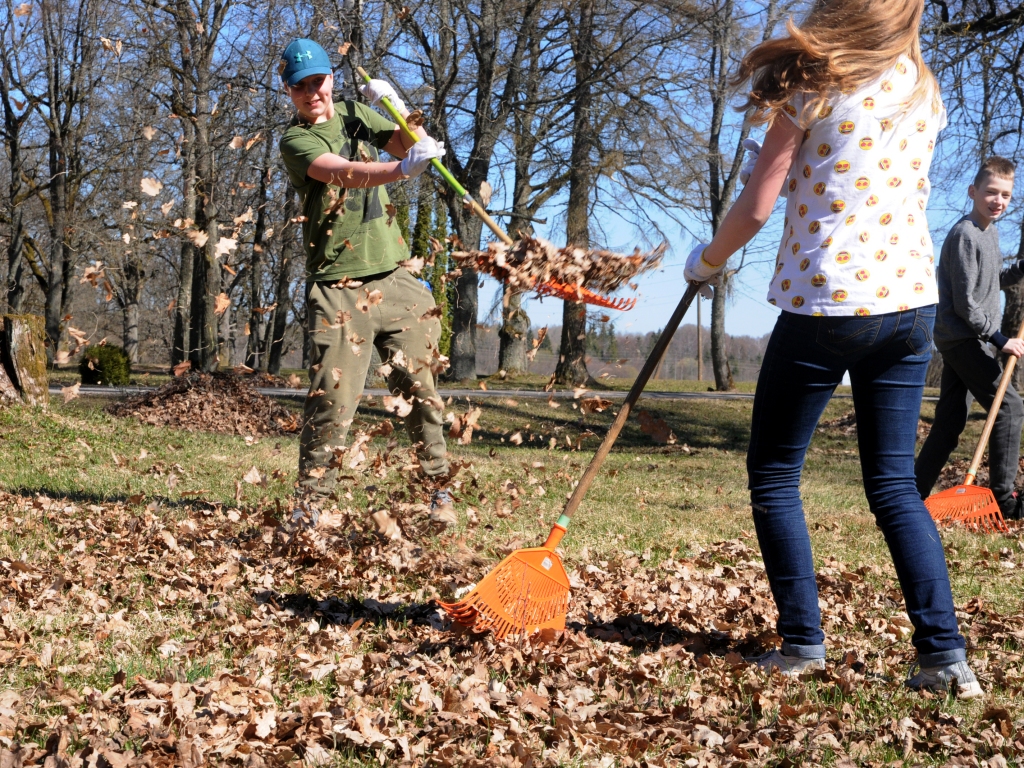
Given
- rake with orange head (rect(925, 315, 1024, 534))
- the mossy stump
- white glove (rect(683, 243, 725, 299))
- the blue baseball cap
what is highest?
the blue baseball cap

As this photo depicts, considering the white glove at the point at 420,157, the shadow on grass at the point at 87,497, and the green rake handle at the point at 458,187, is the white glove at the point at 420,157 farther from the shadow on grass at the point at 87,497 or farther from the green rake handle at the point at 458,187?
the shadow on grass at the point at 87,497

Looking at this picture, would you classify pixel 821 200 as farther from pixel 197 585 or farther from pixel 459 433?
pixel 197 585

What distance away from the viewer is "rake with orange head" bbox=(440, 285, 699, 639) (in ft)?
9.96

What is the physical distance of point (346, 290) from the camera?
4312mm

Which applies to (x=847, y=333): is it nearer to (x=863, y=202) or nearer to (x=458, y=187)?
(x=863, y=202)

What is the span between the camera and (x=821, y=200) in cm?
257

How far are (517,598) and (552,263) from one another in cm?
145

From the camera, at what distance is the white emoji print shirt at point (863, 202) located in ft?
8.25

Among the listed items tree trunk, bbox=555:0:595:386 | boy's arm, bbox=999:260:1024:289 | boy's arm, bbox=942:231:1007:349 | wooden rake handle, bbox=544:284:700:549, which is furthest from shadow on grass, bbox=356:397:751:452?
wooden rake handle, bbox=544:284:700:549

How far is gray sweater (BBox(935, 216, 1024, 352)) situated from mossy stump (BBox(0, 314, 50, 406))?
26.7 ft

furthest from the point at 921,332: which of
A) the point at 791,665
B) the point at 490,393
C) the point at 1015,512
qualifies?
the point at 490,393

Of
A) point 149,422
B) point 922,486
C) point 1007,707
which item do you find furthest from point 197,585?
point 149,422

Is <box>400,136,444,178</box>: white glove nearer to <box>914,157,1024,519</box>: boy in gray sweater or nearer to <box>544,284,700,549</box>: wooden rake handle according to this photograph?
<box>544,284,700,549</box>: wooden rake handle

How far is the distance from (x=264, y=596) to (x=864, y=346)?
235cm
